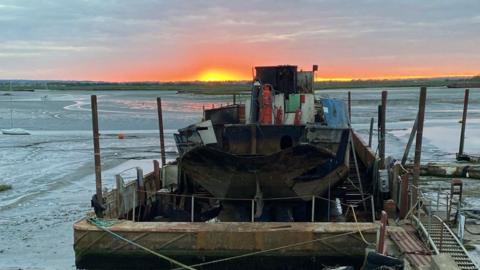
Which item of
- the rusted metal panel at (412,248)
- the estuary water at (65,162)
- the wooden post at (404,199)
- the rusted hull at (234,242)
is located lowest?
the estuary water at (65,162)

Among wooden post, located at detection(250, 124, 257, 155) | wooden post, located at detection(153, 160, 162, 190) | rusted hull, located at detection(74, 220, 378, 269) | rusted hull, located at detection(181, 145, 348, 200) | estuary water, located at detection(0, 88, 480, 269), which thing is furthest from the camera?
wooden post, located at detection(153, 160, 162, 190)

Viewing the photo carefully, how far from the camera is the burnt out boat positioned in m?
11.2

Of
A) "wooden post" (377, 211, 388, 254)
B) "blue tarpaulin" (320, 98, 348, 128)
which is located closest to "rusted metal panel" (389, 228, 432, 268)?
"wooden post" (377, 211, 388, 254)

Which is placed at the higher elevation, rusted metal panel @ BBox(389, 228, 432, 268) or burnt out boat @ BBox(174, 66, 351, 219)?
burnt out boat @ BBox(174, 66, 351, 219)

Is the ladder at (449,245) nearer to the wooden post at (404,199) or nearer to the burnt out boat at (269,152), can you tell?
the wooden post at (404,199)

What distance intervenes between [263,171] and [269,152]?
0.74 metres

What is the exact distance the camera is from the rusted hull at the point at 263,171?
36.5 ft

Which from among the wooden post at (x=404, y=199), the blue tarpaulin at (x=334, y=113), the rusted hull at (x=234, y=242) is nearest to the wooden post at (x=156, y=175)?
the rusted hull at (x=234, y=242)

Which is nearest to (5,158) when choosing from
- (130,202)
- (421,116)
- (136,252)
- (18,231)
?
(18,231)

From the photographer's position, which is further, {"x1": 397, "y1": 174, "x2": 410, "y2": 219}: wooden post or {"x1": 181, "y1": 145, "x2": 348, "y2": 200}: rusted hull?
{"x1": 397, "y1": 174, "x2": 410, "y2": 219}: wooden post

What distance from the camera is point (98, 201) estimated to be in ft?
37.3

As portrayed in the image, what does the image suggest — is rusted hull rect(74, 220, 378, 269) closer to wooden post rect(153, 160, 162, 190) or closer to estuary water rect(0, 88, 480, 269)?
estuary water rect(0, 88, 480, 269)

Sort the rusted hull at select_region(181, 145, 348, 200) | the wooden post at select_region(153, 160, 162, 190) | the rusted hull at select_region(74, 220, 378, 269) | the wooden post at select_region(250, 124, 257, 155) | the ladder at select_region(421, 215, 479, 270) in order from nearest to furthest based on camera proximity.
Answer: the ladder at select_region(421, 215, 479, 270), the rusted hull at select_region(74, 220, 378, 269), the rusted hull at select_region(181, 145, 348, 200), the wooden post at select_region(250, 124, 257, 155), the wooden post at select_region(153, 160, 162, 190)

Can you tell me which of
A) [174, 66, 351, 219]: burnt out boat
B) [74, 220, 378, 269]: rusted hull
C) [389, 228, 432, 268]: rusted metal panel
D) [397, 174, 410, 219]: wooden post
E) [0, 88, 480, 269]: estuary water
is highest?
[174, 66, 351, 219]: burnt out boat
